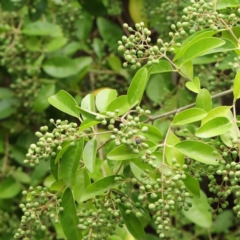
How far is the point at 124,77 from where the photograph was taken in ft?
6.59


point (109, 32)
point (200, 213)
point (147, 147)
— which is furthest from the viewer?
point (109, 32)

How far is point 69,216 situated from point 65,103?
0.80 feet

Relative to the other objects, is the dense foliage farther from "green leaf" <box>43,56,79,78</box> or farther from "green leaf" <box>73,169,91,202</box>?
"green leaf" <box>43,56,79,78</box>

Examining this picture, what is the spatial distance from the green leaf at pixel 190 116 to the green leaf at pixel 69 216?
0.27 metres

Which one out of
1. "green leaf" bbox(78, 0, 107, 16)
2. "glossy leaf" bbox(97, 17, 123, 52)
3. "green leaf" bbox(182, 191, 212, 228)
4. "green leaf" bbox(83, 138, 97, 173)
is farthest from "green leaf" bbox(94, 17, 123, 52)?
"green leaf" bbox(83, 138, 97, 173)

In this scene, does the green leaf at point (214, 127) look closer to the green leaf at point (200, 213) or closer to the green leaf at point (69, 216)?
the green leaf at point (69, 216)

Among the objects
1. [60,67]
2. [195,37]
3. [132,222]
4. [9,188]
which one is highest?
[195,37]

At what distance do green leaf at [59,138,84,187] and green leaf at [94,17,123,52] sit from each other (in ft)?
3.47

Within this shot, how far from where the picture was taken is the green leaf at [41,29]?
1804 mm

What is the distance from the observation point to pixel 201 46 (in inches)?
39.5

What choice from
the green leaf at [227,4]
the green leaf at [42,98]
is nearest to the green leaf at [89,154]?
the green leaf at [227,4]

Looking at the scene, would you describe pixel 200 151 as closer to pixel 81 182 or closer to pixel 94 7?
pixel 81 182

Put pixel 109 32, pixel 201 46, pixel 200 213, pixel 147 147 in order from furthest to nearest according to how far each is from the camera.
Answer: pixel 109 32, pixel 200 213, pixel 201 46, pixel 147 147

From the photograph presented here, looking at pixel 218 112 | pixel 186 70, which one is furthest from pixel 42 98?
pixel 218 112
